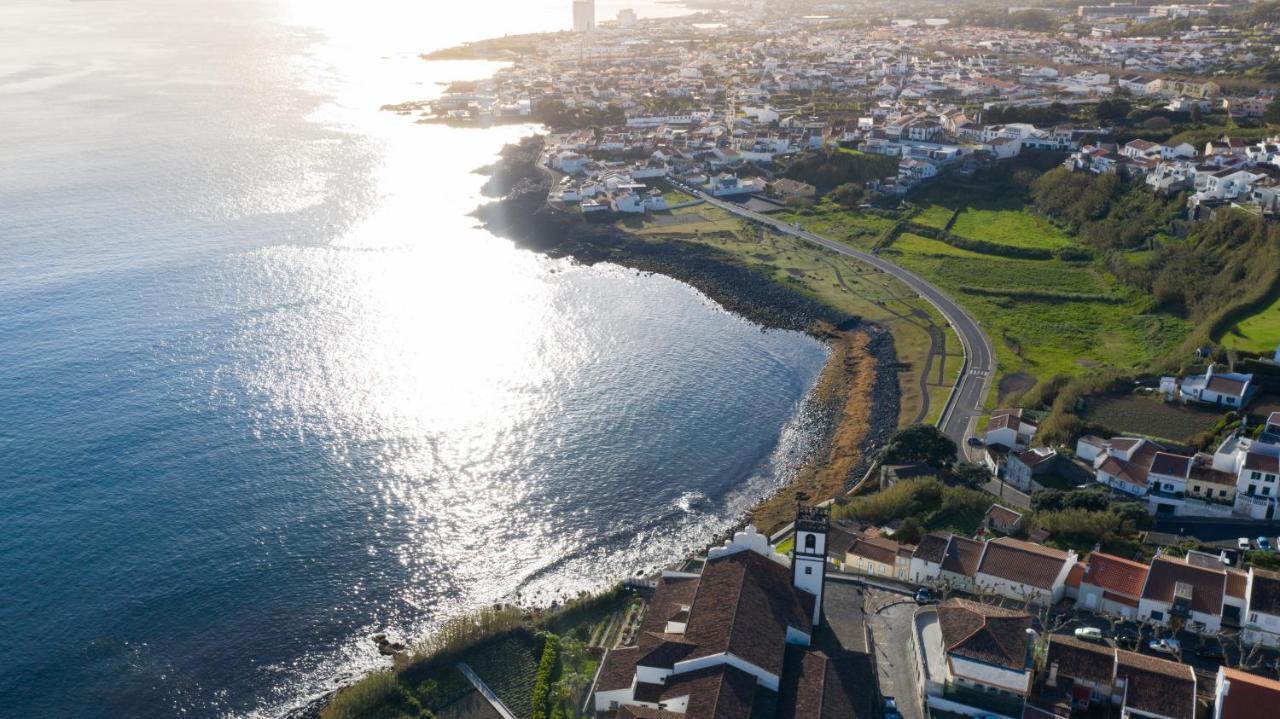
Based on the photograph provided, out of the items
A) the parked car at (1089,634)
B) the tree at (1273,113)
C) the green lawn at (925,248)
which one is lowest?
the parked car at (1089,634)

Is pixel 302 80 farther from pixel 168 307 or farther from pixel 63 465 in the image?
pixel 63 465

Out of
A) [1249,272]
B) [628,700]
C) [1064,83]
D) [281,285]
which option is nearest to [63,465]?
[281,285]

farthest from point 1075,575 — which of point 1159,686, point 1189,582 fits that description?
point 1159,686

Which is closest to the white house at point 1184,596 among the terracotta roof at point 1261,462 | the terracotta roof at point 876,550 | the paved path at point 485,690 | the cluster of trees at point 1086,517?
the cluster of trees at point 1086,517

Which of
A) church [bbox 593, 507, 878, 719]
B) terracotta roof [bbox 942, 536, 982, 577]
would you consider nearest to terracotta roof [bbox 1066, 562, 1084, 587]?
terracotta roof [bbox 942, 536, 982, 577]

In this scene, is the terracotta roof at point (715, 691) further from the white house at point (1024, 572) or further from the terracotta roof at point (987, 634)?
the white house at point (1024, 572)

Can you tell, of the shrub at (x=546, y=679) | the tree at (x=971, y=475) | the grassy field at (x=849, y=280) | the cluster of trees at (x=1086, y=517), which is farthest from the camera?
the grassy field at (x=849, y=280)

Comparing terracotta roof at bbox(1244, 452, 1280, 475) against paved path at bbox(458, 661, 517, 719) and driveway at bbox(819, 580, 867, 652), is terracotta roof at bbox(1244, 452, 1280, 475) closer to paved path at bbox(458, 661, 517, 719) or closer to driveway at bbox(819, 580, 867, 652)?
driveway at bbox(819, 580, 867, 652)
